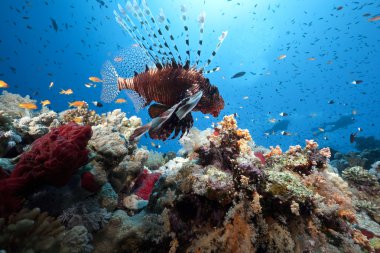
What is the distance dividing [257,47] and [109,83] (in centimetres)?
6026

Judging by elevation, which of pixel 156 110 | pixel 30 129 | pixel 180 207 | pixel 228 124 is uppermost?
pixel 228 124

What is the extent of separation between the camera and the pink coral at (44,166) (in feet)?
7.30

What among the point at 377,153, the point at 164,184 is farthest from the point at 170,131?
the point at 377,153

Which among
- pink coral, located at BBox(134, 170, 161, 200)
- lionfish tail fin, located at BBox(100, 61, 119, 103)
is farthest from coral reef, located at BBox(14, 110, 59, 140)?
pink coral, located at BBox(134, 170, 161, 200)

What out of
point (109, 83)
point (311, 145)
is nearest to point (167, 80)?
point (109, 83)

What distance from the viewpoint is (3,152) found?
3.52 metres

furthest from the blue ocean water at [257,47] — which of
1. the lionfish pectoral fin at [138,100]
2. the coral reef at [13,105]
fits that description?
the lionfish pectoral fin at [138,100]

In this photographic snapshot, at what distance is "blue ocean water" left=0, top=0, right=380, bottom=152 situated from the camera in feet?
157

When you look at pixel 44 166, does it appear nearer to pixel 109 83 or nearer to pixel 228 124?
pixel 109 83

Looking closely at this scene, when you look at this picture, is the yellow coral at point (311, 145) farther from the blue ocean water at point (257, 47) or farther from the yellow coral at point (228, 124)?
the blue ocean water at point (257, 47)

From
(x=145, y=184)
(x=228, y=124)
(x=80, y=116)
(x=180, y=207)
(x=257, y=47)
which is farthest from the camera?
(x=257, y=47)

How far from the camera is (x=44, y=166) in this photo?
91.5 inches

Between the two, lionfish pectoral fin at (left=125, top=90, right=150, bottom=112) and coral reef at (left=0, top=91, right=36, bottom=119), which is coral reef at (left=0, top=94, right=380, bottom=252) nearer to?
lionfish pectoral fin at (left=125, top=90, right=150, bottom=112)

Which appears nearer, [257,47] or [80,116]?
[80,116]
